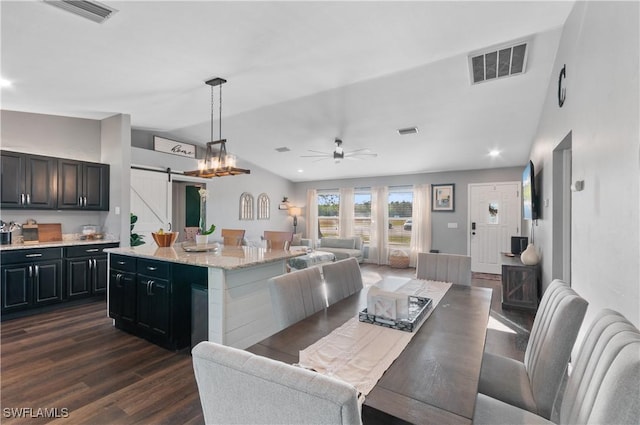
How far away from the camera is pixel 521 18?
250 cm

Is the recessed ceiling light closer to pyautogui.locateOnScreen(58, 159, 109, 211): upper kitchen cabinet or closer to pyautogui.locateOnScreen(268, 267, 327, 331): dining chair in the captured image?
pyautogui.locateOnScreen(268, 267, 327, 331): dining chair

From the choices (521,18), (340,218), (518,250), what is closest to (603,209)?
(521,18)

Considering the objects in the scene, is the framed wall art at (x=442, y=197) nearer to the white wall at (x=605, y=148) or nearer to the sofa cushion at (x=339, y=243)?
the sofa cushion at (x=339, y=243)

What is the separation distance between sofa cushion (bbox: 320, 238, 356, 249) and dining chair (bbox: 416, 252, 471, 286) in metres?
5.06

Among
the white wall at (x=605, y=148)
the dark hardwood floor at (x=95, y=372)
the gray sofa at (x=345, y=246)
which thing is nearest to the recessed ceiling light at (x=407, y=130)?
the white wall at (x=605, y=148)

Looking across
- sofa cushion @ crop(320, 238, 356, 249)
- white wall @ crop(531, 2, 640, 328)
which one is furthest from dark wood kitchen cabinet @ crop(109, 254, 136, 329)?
sofa cushion @ crop(320, 238, 356, 249)

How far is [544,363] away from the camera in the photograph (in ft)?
4.28

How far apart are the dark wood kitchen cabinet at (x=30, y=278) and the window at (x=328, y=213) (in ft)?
20.6

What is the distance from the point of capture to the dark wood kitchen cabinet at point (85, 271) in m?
4.12

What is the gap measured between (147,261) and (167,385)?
1241mm

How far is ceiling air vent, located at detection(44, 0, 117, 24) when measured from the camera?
83.0 inches

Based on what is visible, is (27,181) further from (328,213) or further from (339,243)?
(328,213)

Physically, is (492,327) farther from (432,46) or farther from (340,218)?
(340,218)

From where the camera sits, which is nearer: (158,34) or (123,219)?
(158,34)
